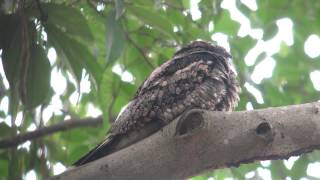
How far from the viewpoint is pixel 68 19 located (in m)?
1.97

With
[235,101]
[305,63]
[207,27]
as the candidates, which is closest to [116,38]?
[235,101]

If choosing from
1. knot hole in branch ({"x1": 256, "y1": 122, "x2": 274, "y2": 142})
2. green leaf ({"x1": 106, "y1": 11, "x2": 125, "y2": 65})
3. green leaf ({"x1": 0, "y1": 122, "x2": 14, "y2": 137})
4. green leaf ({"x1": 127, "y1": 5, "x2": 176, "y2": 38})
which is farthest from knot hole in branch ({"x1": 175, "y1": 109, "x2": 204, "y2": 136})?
green leaf ({"x1": 0, "y1": 122, "x2": 14, "y2": 137})

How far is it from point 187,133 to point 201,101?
554 mm

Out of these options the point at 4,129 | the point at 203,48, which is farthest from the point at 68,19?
the point at 4,129

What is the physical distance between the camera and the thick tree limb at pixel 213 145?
1.57 m

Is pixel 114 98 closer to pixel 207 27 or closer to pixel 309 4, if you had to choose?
pixel 207 27

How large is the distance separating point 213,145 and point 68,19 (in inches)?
30.2

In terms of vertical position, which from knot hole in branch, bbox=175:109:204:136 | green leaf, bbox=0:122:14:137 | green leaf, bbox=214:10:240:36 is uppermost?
green leaf, bbox=214:10:240:36

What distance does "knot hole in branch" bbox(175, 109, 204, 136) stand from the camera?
157cm

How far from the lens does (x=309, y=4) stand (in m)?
3.90

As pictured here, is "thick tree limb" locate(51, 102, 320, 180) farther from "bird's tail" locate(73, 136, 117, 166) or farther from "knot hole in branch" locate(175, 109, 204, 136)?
"bird's tail" locate(73, 136, 117, 166)

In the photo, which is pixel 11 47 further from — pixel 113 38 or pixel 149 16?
pixel 149 16

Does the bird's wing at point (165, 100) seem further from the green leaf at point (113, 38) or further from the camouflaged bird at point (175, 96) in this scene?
the green leaf at point (113, 38)

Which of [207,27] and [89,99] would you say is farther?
[89,99]
